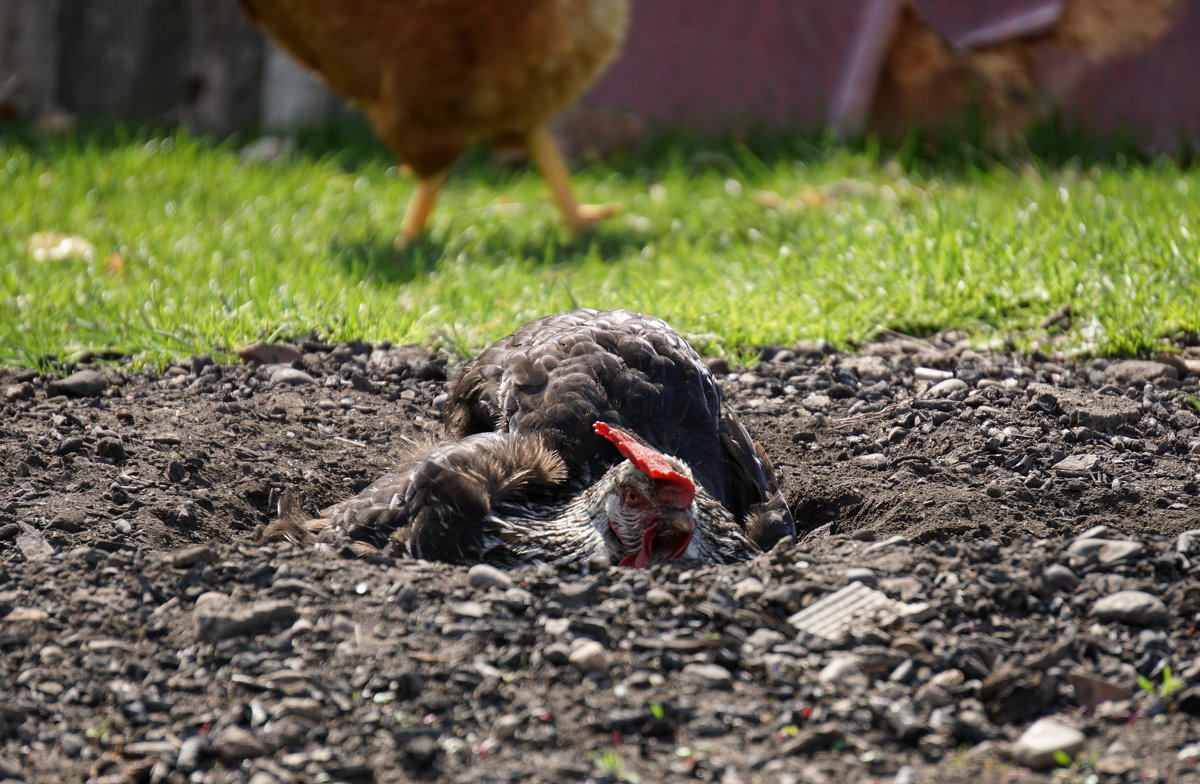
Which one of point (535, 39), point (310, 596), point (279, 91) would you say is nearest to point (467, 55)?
point (535, 39)

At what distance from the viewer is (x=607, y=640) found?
2.21 m

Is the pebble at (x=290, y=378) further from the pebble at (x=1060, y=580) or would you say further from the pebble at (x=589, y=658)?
the pebble at (x=1060, y=580)

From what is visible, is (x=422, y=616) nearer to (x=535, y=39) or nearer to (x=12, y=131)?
(x=535, y=39)

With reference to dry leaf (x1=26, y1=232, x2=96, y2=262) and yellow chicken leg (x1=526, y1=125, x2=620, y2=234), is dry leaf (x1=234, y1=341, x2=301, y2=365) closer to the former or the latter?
dry leaf (x1=26, y1=232, x2=96, y2=262)

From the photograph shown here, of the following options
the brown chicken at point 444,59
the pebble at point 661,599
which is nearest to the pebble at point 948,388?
the pebble at point 661,599

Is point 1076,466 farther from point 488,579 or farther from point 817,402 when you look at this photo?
point 488,579

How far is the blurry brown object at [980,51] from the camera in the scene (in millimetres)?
6922

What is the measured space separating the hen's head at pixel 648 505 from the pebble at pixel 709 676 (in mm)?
581

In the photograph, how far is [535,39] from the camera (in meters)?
5.34

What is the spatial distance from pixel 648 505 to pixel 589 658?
65cm

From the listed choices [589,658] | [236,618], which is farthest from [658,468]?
[236,618]

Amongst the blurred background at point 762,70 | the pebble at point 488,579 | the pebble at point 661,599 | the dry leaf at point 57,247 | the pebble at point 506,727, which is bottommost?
the dry leaf at point 57,247

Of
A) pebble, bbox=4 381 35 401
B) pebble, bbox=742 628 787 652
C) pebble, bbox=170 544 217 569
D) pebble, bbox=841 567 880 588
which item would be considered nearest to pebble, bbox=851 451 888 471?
pebble, bbox=841 567 880 588

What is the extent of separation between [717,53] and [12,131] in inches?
174
